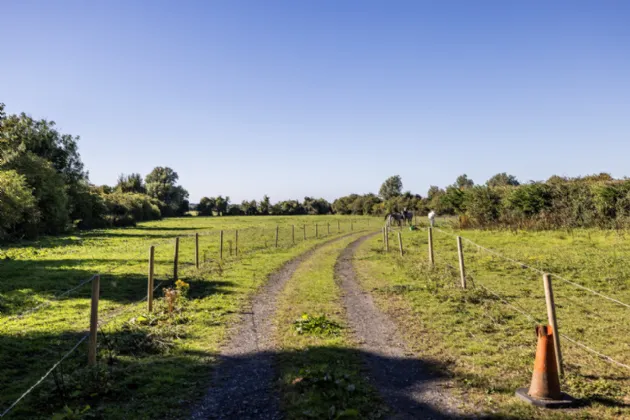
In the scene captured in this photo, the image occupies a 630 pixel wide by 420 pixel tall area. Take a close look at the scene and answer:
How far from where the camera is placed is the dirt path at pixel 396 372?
616 centimetres

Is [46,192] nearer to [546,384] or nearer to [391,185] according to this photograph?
[546,384]

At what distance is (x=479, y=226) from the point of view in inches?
1497

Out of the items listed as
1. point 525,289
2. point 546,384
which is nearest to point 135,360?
point 546,384

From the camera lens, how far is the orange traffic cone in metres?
6.11

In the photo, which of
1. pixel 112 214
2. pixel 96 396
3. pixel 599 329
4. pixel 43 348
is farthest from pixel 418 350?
pixel 112 214

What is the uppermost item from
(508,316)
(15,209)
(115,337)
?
(15,209)

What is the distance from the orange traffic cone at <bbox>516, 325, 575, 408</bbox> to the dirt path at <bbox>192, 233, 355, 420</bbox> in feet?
12.8

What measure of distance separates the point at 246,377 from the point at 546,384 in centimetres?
499

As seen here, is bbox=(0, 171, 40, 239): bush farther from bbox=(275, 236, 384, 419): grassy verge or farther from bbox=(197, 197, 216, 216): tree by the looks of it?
bbox=(197, 197, 216, 216): tree

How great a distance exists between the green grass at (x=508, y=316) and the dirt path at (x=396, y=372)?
1.35 ft

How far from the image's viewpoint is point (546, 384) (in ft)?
20.4

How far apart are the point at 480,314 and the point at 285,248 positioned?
19.8 meters

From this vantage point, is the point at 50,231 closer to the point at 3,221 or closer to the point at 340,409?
the point at 3,221

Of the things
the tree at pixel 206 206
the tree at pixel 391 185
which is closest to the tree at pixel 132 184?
the tree at pixel 206 206
